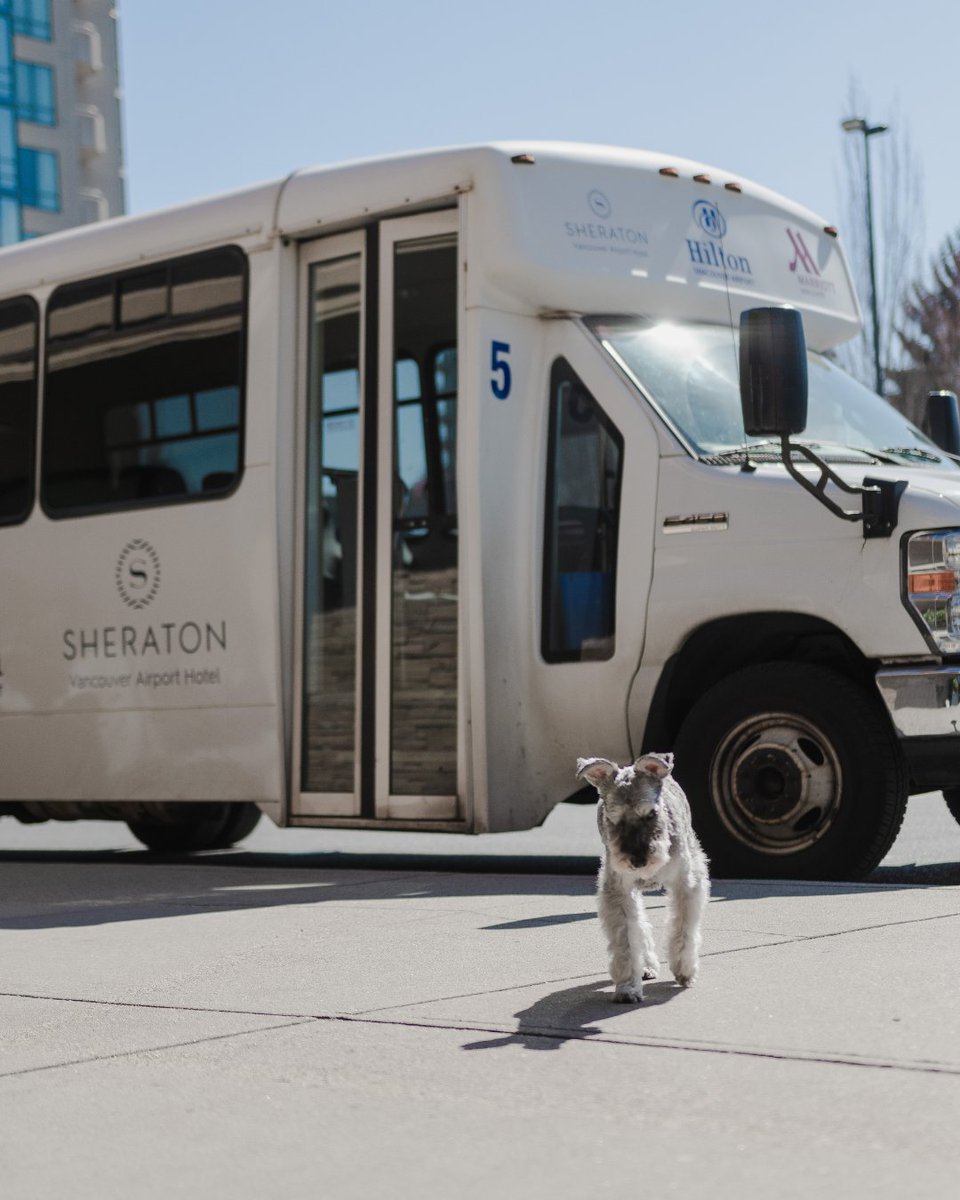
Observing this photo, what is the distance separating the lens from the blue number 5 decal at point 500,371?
9258mm

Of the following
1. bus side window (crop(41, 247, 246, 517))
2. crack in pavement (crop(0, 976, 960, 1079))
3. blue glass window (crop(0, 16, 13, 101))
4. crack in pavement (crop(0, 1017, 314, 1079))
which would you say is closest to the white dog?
crack in pavement (crop(0, 976, 960, 1079))

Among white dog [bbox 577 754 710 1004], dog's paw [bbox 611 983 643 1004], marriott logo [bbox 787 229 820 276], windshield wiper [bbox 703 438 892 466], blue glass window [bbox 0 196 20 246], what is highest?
blue glass window [bbox 0 196 20 246]

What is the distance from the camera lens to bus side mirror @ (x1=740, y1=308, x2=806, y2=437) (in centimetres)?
788

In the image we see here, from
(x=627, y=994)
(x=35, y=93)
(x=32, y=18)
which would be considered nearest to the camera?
(x=627, y=994)

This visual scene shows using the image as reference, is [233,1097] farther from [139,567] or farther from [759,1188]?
[139,567]

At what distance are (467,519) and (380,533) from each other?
576 mm

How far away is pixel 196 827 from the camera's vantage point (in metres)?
12.0

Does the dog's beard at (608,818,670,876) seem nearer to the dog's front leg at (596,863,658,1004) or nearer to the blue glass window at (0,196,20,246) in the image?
the dog's front leg at (596,863,658,1004)

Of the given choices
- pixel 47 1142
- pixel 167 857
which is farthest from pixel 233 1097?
pixel 167 857

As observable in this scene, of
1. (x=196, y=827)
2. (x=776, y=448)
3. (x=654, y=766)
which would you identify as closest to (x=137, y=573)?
(x=196, y=827)

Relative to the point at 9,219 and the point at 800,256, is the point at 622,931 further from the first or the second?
the point at 9,219

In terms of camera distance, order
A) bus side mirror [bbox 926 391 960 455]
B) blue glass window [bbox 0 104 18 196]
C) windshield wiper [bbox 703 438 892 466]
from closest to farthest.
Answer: windshield wiper [bbox 703 438 892 466] → bus side mirror [bbox 926 391 960 455] → blue glass window [bbox 0 104 18 196]

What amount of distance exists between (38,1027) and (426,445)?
A: 460 centimetres

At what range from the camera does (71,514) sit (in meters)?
11.1
